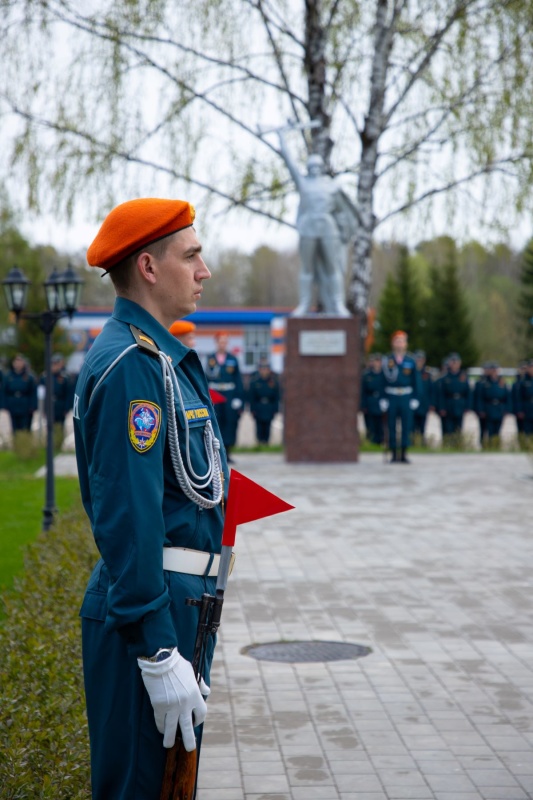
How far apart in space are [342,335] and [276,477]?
8.17ft

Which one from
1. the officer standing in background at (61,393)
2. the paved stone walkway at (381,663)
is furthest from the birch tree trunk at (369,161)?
the paved stone walkway at (381,663)

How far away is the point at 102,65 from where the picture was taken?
18859 millimetres

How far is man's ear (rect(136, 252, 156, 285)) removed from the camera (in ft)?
8.60

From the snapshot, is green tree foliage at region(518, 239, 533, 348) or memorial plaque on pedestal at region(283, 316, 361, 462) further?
green tree foliage at region(518, 239, 533, 348)

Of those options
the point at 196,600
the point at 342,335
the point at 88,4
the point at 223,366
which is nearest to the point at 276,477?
the point at 342,335

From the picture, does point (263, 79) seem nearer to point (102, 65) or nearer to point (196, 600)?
point (102, 65)

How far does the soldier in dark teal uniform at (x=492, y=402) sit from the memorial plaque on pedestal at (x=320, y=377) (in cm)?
645

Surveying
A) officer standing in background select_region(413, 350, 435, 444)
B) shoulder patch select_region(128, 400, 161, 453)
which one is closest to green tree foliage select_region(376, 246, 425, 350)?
officer standing in background select_region(413, 350, 435, 444)

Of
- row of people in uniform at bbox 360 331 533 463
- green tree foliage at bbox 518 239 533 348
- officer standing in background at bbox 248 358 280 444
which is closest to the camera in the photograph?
row of people in uniform at bbox 360 331 533 463

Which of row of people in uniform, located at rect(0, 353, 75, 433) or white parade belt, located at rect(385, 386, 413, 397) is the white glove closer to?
white parade belt, located at rect(385, 386, 413, 397)

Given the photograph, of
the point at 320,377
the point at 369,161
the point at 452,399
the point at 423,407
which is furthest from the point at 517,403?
the point at 320,377

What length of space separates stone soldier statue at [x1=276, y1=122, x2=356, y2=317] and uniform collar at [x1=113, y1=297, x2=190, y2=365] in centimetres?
1278

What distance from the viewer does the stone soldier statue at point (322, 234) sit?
15.5m

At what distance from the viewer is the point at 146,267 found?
2635 mm
